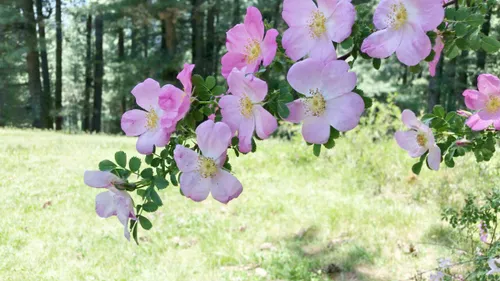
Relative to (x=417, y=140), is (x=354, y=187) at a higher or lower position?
lower

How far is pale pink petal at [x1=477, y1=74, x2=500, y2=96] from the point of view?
37.8 inches

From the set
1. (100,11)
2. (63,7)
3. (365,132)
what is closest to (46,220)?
(365,132)

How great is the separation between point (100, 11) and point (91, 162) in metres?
7.89

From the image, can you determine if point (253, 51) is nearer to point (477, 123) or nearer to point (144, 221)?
point (144, 221)

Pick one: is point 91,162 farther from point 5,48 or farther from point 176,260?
point 5,48

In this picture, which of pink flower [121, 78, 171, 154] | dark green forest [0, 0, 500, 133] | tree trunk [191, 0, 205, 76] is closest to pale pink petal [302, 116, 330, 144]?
pink flower [121, 78, 171, 154]

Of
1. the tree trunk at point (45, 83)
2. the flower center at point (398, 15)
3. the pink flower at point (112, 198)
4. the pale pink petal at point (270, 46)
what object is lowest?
the tree trunk at point (45, 83)

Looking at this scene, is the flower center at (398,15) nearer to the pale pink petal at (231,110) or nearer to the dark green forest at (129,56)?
the pale pink petal at (231,110)

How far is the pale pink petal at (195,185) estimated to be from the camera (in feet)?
2.16

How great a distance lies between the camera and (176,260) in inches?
113

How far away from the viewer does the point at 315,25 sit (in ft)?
2.23

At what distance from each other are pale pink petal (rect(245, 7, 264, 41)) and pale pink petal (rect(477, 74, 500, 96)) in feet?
1.71

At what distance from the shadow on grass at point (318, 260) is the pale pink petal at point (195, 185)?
6.79 feet

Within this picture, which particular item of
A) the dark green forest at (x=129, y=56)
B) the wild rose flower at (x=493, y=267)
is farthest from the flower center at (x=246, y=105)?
the dark green forest at (x=129, y=56)
